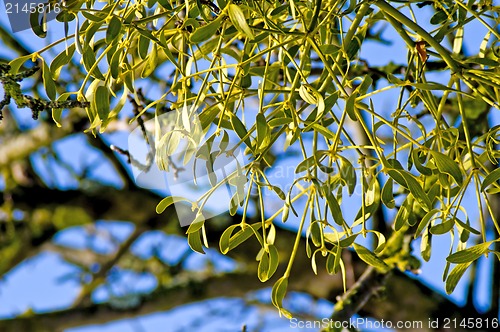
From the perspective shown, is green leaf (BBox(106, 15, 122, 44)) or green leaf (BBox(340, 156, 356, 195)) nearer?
green leaf (BBox(106, 15, 122, 44))

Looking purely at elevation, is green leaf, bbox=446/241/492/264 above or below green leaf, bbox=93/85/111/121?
below

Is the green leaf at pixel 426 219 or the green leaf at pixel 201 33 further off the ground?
the green leaf at pixel 201 33

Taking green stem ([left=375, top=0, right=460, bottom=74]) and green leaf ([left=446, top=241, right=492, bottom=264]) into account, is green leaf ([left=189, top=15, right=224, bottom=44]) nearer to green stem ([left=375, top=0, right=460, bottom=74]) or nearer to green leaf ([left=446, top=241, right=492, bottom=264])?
green stem ([left=375, top=0, right=460, bottom=74])

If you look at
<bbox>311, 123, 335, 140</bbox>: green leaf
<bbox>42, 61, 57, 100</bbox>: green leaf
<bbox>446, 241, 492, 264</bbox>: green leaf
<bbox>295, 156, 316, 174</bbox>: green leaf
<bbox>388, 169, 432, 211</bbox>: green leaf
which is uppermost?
<bbox>42, 61, 57, 100</bbox>: green leaf

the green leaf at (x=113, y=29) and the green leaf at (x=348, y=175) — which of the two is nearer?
the green leaf at (x=113, y=29)

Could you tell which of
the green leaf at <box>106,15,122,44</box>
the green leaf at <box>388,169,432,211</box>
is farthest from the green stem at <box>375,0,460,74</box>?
the green leaf at <box>106,15,122,44</box>

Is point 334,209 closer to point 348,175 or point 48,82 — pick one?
point 348,175

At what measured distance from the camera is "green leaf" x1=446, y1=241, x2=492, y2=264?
1.75 feet

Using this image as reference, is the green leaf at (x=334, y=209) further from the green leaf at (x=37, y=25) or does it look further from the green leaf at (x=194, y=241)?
the green leaf at (x=37, y=25)

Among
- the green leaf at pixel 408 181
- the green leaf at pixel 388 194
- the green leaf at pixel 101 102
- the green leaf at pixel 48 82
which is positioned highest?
the green leaf at pixel 48 82

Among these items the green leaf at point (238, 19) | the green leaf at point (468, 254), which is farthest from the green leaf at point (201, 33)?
the green leaf at point (468, 254)

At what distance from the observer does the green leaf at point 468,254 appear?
53 centimetres

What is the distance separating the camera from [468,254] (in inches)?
21.2

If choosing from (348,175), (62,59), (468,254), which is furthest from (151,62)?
(468,254)
